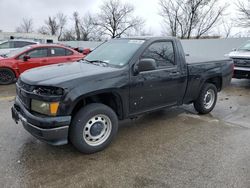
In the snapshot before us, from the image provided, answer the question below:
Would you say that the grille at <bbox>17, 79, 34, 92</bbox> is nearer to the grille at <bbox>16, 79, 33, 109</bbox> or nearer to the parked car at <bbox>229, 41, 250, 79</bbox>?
the grille at <bbox>16, 79, 33, 109</bbox>

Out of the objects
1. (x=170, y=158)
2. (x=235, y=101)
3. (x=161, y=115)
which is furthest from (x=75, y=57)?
(x=170, y=158)

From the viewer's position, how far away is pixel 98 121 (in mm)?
3500

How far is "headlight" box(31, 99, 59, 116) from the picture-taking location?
301 cm

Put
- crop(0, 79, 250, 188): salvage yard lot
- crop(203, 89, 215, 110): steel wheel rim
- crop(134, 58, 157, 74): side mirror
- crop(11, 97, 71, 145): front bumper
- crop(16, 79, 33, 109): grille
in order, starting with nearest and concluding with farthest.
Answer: crop(0, 79, 250, 188): salvage yard lot, crop(11, 97, 71, 145): front bumper, crop(16, 79, 33, 109): grille, crop(134, 58, 157, 74): side mirror, crop(203, 89, 215, 110): steel wheel rim

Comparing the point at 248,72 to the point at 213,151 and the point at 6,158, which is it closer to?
the point at 213,151

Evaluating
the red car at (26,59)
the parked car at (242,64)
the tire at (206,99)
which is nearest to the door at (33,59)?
the red car at (26,59)

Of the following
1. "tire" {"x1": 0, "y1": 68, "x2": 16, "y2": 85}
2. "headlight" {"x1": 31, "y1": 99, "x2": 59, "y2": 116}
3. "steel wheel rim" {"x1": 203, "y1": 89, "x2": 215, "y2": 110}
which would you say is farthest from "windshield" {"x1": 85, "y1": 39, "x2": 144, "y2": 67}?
"tire" {"x1": 0, "y1": 68, "x2": 16, "y2": 85}

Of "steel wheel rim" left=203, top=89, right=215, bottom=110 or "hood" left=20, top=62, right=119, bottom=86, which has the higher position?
"hood" left=20, top=62, right=119, bottom=86

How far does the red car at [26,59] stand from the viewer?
843cm

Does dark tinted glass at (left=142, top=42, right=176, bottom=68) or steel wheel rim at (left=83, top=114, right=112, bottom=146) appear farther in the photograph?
dark tinted glass at (left=142, top=42, right=176, bottom=68)

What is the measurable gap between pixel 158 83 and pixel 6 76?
675cm

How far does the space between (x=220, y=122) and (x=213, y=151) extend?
1.51m

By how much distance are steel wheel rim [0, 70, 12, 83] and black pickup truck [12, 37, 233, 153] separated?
5.37 metres

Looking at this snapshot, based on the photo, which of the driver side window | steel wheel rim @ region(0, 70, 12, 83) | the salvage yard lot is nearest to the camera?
the salvage yard lot
